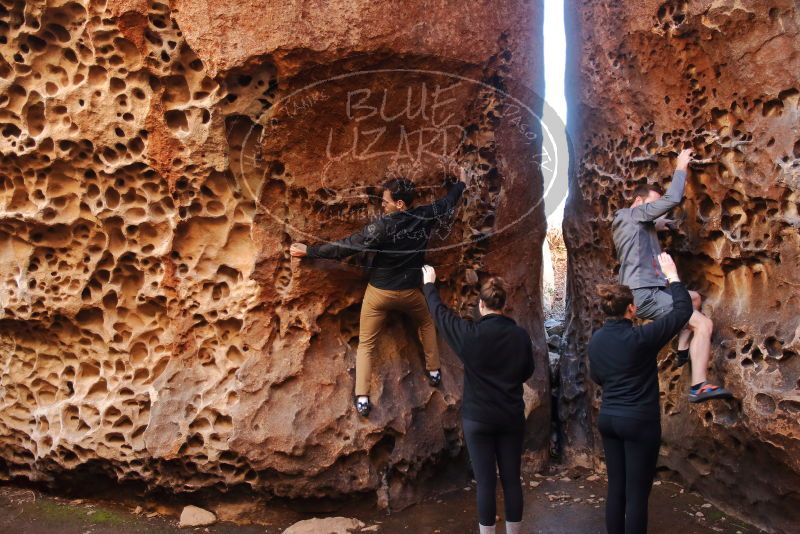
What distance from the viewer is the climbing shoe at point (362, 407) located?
5.11 meters

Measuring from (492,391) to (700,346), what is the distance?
5.72 ft

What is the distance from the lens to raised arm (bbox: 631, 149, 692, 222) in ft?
15.4

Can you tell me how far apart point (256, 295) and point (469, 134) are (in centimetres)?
198

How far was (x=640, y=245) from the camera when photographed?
499 cm

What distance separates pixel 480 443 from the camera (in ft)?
12.8

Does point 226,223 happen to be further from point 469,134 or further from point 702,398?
point 702,398

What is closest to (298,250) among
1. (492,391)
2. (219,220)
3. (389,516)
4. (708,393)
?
(219,220)

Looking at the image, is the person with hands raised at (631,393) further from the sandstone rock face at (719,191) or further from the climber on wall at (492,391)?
the sandstone rock face at (719,191)

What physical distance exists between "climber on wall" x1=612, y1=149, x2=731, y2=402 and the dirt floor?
2.77 ft

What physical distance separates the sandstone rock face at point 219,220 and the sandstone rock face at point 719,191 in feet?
2.88

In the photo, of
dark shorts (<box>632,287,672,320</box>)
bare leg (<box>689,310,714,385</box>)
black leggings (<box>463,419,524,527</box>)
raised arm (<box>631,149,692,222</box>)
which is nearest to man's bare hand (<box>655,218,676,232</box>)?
raised arm (<box>631,149,692,222</box>)

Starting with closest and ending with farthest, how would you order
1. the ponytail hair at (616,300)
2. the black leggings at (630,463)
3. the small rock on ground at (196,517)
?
the black leggings at (630,463)
the ponytail hair at (616,300)
the small rock on ground at (196,517)

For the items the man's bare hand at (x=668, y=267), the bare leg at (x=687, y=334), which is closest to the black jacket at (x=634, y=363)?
the man's bare hand at (x=668, y=267)

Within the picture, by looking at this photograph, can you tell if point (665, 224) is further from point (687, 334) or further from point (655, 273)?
point (687, 334)
